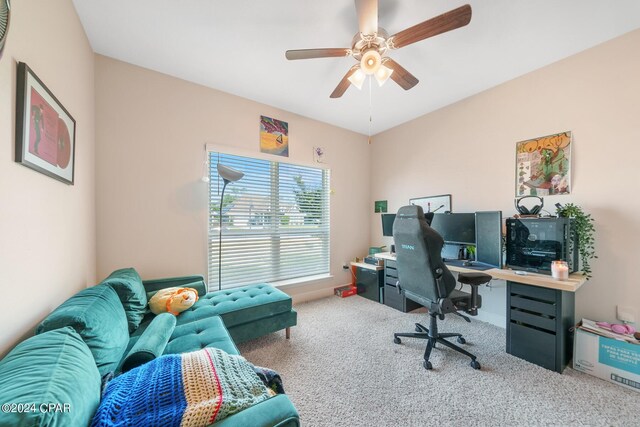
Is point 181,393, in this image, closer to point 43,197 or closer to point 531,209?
point 43,197

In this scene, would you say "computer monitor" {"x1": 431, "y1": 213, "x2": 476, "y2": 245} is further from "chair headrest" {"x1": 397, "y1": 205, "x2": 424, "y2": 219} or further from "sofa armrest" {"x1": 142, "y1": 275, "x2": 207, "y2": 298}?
"sofa armrest" {"x1": 142, "y1": 275, "x2": 207, "y2": 298}

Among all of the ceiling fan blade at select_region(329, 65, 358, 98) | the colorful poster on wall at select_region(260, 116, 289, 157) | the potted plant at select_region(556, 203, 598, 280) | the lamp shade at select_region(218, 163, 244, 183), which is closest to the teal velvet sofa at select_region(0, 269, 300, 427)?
the lamp shade at select_region(218, 163, 244, 183)

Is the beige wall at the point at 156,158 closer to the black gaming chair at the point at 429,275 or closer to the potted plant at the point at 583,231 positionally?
the black gaming chair at the point at 429,275

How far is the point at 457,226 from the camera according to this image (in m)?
2.72

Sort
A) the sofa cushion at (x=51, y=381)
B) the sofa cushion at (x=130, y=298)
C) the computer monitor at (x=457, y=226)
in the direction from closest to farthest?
1. the sofa cushion at (x=51, y=381)
2. the sofa cushion at (x=130, y=298)
3. the computer monitor at (x=457, y=226)

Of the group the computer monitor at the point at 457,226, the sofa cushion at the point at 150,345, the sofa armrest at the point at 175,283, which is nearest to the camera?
the sofa cushion at the point at 150,345

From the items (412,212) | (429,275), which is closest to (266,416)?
(429,275)

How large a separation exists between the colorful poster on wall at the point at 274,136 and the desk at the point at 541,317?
2.80 metres

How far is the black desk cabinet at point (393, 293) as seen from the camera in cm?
299

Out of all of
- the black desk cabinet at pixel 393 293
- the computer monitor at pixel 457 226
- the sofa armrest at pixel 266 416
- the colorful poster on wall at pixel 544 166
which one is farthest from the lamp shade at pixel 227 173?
the colorful poster on wall at pixel 544 166

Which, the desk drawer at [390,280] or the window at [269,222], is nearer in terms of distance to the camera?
the window at [269,222]

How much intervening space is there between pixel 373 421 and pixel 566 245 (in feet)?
6.79

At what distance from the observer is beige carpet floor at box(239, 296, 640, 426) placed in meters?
1.42

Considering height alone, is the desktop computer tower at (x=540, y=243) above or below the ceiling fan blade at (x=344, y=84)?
below
